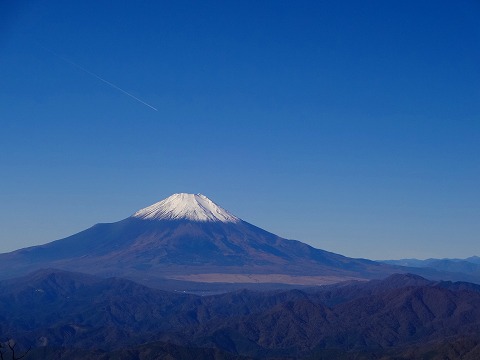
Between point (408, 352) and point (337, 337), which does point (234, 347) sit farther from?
point (408, 352)

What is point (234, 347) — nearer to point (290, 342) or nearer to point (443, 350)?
point (290, 342)

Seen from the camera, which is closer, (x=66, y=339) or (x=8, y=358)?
(x=8, y=358)

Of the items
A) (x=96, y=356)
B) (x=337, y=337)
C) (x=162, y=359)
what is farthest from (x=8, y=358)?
(x=337, y=337)

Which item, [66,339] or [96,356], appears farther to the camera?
[66,339]

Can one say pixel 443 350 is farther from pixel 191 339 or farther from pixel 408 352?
pixel 191 339

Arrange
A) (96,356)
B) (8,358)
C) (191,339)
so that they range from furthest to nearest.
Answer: (191,339) < (96,356) < (8,358)

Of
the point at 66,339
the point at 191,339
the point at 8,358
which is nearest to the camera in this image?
the point at 8,358

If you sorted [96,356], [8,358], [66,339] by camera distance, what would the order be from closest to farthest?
[8,358]
[96,356]
[66,339]

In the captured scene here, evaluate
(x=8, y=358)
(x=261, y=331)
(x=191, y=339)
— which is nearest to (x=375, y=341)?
(x=261, y=331)

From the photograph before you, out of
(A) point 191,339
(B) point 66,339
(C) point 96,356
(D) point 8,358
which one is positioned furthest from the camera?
(B) point 66,339
